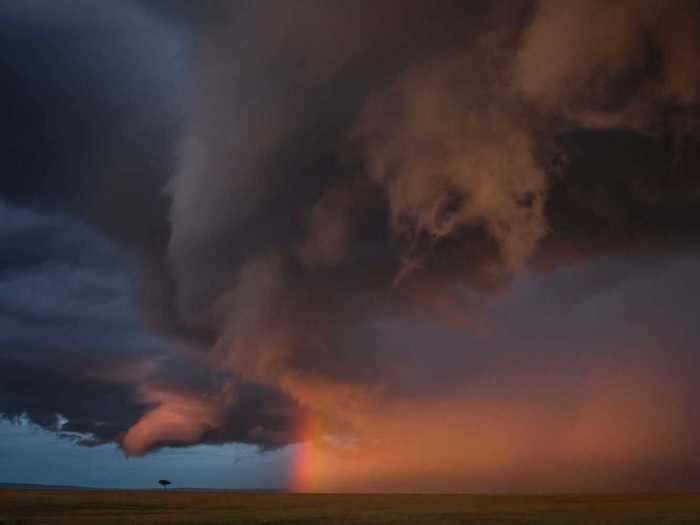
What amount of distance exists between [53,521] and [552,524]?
44.7m

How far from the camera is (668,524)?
58750mm

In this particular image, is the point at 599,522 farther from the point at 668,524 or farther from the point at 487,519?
the point at 487,519

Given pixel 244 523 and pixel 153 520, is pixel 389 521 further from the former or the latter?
pixel 153 520

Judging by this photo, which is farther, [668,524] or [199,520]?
[199,520]

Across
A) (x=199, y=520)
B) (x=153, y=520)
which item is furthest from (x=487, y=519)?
(x=153, y=520)

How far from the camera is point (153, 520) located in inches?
2645

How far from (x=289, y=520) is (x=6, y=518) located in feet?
89.2

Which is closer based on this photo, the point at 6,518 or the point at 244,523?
the point at 244,523

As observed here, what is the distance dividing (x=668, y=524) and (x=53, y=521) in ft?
177

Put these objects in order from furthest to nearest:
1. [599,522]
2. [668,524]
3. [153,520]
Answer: [153,520] → [599,522] → [668,524]

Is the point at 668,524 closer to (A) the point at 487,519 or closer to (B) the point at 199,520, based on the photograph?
(A) the point at 487,519

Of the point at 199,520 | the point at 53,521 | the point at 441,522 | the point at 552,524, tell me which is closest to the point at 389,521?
the point at 441,522

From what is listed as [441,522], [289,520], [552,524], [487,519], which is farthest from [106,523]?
[552,524]

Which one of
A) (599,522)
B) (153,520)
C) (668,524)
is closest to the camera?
(668,524)
